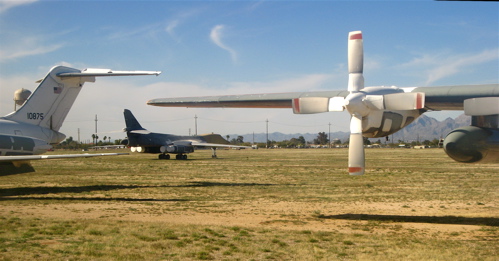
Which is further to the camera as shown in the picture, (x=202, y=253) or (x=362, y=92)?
(x=362, y=92)

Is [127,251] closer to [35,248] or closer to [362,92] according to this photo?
[35,248]

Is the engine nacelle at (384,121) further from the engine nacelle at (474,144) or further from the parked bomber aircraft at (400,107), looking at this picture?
the engine nacelle at (474,144)

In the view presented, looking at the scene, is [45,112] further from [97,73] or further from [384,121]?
[384,121]

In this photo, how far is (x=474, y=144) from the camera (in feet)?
39.7

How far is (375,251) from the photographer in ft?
32.8

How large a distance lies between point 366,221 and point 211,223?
452 centimetres

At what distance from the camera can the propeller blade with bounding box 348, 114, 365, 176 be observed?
42.1 ft

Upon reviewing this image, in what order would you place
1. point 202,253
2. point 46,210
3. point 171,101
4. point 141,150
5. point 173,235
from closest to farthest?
point 202,253 < point 173,235 < point 46,210 < point 171,101 < point 141,150

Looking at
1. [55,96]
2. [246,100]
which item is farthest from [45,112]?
[246,100]

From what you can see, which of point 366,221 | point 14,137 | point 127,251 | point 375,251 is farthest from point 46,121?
point 375,251

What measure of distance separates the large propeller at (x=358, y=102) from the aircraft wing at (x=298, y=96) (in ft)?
2.21

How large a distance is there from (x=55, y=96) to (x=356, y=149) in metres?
15.2

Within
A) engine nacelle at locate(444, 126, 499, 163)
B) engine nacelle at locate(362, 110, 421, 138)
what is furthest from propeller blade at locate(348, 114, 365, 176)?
engine nacelle at locate(444, 126, 499, 163)

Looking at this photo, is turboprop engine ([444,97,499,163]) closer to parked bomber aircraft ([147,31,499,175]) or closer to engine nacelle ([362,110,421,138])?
parked bomber aircraft ([147,31,499,175])
